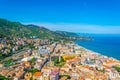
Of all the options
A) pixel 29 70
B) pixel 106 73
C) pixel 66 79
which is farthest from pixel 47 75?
pixel 106 73

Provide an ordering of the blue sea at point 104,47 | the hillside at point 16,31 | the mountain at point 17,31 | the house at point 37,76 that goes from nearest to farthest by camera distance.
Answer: the house at point 37,76
the blue sea at point 104,47
the mountain at point 17,31
the hillside at point 16,31

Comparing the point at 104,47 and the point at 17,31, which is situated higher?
the point at 17,31

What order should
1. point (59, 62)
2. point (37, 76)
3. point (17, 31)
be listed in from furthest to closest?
point (17, 31), point (59, 62), point (37, 76)

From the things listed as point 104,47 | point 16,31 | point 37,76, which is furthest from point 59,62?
point 16,31

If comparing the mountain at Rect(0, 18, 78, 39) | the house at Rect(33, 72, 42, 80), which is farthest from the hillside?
the house at Rect(33, 72, 42, 80)

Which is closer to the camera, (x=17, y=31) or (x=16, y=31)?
(x=16, y=31)

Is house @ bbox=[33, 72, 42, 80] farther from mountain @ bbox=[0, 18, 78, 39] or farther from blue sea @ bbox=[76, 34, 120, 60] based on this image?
mountain @ bbox=[0, 18, 78, 39]

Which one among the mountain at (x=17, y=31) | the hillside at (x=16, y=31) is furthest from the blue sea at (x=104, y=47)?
the hillside at (x=16, y=31)

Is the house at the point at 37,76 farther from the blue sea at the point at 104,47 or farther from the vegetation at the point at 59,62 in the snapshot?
the blue sea at the point at 104,47

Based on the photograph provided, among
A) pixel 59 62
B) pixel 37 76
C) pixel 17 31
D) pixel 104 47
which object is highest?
pixel 17 31

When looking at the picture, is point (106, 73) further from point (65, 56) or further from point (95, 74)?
point (65, 56)

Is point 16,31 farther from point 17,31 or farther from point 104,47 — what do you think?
point 104,47
